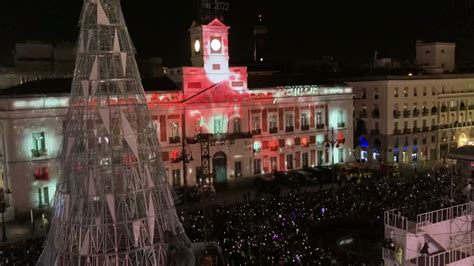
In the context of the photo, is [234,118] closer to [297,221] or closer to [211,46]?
[211,46]

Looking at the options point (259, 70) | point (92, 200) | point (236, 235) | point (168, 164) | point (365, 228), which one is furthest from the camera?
point (259, 70)

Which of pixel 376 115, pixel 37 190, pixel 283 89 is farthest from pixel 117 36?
pixel 376 115

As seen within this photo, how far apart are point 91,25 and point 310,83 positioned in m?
39.0

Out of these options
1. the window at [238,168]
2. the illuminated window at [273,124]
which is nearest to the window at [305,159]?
the illuminated window at [273,124]

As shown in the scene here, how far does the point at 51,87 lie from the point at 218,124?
16039 millimetres

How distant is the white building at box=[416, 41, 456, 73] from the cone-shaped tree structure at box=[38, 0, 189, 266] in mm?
57236

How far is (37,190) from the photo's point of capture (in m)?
40.0

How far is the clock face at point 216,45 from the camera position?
163ft

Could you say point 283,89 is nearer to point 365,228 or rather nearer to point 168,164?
point 168,164

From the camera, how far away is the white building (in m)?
69.5

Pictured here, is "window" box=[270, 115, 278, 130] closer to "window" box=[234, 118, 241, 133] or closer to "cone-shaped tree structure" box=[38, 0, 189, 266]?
"window" box=[234, 118, 241, 133]

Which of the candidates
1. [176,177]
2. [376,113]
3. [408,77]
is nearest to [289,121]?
[376,113]

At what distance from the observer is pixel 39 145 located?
132ft

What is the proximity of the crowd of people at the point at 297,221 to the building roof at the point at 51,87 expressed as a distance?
15.9 meters
